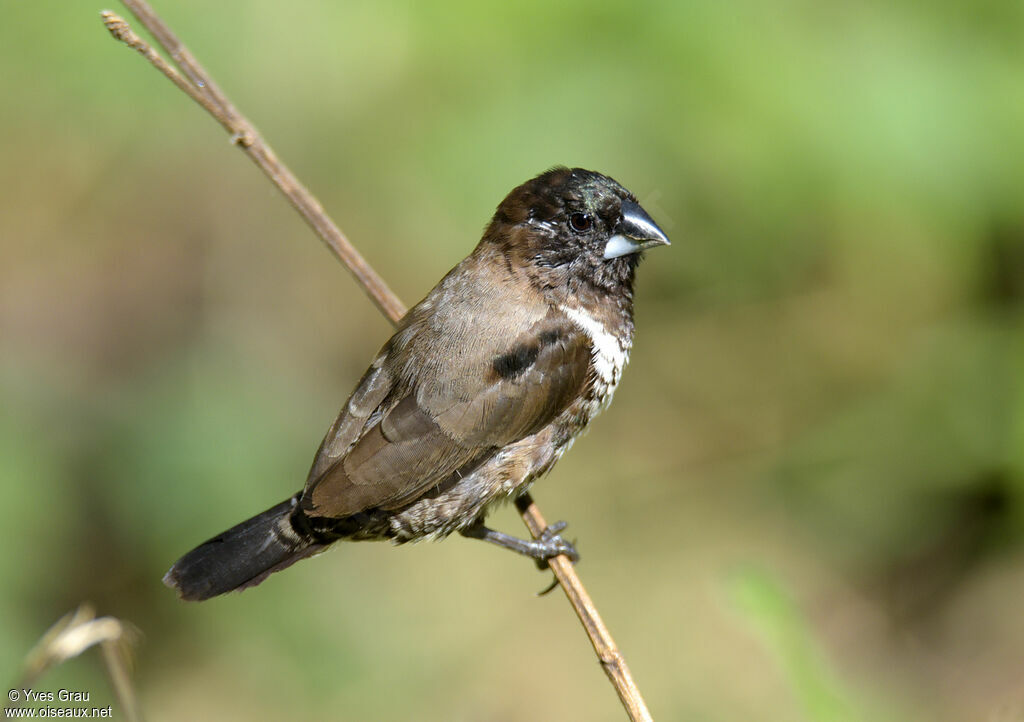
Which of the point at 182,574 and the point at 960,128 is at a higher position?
the point at 960,128

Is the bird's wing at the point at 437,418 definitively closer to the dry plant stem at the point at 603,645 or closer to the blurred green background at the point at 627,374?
the dry plant stem at the point at 603,645

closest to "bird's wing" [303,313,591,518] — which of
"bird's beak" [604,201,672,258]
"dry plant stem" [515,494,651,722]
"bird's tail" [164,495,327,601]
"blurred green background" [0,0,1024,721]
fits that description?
"bird's tail" [164,495,327,601]

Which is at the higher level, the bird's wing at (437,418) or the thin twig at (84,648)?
the bird's wing at (437,418)

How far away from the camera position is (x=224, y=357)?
484cm

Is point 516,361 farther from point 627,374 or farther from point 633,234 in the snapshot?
point 627,374

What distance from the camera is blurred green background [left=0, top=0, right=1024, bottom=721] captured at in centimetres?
427

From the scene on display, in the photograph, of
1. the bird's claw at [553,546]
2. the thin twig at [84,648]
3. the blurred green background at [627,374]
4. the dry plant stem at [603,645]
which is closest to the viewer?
the thin twig at [84,648]

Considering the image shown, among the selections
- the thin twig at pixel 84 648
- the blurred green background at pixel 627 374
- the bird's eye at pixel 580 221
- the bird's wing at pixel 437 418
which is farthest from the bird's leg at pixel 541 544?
the thin twig at pixel 84 648

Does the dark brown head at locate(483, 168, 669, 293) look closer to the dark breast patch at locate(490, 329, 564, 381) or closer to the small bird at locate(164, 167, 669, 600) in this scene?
the small bird at locate(164, 167, 669, 600)

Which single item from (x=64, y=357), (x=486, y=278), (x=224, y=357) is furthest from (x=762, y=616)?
(x=64, y=357)

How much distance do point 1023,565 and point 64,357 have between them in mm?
4429

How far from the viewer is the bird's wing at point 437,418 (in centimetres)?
303

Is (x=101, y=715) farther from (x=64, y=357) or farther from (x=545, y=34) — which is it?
(x=545, y=34)

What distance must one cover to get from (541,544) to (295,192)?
4.37 feet
